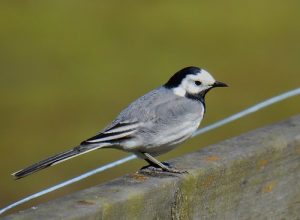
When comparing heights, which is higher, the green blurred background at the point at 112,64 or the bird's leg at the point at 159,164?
the bird's leg at the point at 159,164

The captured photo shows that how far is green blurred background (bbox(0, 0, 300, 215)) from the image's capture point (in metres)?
9.71

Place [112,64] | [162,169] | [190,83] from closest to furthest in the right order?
[162,169] → [190,83] → [112,64]

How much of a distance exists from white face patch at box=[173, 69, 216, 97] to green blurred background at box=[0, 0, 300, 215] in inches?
115

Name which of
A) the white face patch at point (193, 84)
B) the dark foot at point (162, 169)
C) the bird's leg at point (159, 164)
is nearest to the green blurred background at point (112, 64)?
the white face patch at point (193, 84)

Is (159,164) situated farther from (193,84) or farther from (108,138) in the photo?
(193,84)

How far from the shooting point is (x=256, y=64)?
1224 cm

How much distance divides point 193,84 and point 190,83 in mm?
32

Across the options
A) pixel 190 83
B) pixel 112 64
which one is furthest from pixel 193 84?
pixel 112 64

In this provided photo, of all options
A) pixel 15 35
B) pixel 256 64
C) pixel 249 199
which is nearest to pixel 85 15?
pixel 15 35

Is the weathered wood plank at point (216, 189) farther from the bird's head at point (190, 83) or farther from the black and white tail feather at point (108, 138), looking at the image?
the bird's head at point (190, 83)

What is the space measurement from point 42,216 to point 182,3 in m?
10.4

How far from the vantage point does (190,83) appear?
5664mm

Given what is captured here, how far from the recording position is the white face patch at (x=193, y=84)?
5602 millimetres

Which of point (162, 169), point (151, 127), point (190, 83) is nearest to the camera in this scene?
point (162, 169)
